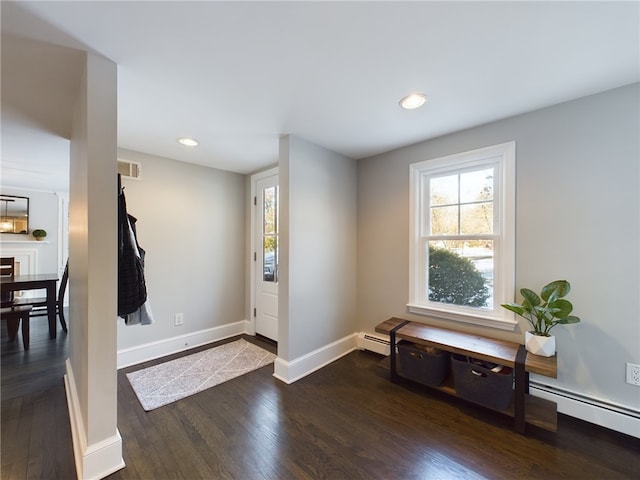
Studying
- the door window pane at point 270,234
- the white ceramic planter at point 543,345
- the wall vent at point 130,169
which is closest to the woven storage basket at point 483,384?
the white ceramic planter at point 543,345

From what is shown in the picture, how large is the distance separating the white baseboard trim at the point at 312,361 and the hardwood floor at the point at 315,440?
0.17 metres

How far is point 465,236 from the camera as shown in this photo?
2385 millimetres

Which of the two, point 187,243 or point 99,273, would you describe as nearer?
point 99,273

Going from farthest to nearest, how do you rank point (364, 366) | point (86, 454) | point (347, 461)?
point (364, 366)
point (347, 461)
point (86, 454)

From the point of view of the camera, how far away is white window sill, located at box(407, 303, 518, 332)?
6.91 feet

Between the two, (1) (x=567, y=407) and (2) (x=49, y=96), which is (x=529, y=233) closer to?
(1) (x=567, y=407)

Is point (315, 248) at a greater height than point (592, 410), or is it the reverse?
point (315, 248)

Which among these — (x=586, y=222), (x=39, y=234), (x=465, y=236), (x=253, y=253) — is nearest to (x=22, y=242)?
(x=39, y=234)

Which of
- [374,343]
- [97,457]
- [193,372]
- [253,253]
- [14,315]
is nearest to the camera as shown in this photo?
[97,457]

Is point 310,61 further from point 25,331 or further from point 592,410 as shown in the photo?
point 25,331

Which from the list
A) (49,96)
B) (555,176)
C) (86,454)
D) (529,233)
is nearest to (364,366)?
(529,233)

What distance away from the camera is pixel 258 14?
3.76 feet

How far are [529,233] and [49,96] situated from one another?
3.51 m

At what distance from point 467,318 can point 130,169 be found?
3.51m
